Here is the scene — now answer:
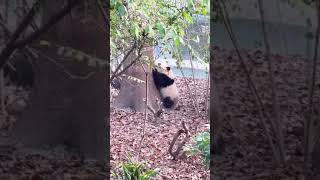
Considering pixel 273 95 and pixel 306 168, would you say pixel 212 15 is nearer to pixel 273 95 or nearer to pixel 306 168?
pixel 273 95

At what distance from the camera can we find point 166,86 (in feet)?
7.61

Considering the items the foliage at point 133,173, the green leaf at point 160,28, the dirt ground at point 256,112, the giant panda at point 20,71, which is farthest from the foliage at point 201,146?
the giant panda at point 20,71

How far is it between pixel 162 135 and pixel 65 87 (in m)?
0.74

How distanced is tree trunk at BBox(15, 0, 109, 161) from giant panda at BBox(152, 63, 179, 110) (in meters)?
0.67

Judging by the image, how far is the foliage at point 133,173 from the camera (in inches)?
76.0

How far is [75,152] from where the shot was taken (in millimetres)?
1680

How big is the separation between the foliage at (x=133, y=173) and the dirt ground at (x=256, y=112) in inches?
17.6

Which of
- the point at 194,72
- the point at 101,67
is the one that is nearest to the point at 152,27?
the point at 194,72

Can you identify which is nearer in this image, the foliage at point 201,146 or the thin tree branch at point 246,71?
the thin tree branch at point 246,71

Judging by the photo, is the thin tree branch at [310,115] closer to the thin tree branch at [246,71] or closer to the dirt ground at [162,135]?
the thin tree branch at [246,71]

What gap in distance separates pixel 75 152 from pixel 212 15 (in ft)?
2.16

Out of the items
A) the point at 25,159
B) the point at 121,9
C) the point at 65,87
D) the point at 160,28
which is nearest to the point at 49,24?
the point at 65,87

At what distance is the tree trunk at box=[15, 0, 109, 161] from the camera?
162 cm

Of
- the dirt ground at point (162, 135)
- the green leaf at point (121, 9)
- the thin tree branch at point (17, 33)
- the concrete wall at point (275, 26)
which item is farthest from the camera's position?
the dirt ground at point (162, 135)
